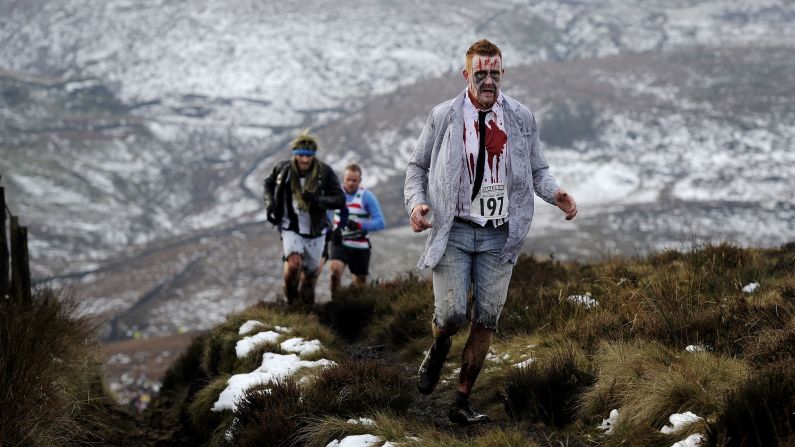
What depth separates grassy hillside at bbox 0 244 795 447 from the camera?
4215mm

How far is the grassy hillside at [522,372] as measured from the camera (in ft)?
13.8

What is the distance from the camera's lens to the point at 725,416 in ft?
12.1

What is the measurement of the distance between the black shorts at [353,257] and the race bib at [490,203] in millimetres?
6081

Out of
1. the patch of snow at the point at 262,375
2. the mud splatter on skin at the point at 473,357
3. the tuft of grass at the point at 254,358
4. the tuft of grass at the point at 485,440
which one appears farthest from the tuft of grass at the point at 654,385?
the tuft of grass at the point at 254,358

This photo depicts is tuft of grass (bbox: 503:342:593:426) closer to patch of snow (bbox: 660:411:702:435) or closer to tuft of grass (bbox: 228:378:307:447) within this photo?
patch of snow (bbox: 660:411:702:435)

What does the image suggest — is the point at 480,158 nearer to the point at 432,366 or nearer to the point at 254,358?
the point at 432,366

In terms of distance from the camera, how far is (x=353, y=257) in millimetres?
10961

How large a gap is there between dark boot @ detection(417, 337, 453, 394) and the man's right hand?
0.89m

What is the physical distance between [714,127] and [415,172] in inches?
6745

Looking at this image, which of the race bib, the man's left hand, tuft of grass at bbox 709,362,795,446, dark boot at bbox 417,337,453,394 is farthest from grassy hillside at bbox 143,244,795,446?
the race bib

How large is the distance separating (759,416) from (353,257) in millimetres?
7696

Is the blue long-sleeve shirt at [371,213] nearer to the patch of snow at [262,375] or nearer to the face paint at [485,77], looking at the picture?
the patch of snow at [262,375]

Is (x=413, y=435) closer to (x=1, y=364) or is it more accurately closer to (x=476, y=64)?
(x=476, y=64)

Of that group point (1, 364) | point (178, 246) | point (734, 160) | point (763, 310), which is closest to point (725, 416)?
point (763, 310)
